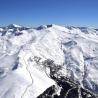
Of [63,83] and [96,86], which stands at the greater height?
[63,83]

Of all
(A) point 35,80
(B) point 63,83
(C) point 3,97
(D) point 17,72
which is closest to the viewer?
(C) point 3,97

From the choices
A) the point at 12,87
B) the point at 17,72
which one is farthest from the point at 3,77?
the point at 12,87

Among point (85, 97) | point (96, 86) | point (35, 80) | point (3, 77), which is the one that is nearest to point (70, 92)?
point (85, 97)

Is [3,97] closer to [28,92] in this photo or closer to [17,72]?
[28,92]

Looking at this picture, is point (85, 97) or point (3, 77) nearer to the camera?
point (85, 97)

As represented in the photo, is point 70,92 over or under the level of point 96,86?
over

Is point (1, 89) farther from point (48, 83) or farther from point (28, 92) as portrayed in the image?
point (48, 83)

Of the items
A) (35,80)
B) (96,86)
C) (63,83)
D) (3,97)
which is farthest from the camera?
(96,86)

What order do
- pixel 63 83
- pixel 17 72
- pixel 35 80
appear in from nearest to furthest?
pixel 63 83, pixel 35 80, pixel 17 72

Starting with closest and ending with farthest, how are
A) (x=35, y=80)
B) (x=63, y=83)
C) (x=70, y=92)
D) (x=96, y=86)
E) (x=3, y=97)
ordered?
1. (x=3, y=97)
2. (x=70, y=92)
3. (x=63, y=83)
4. (x=35, y=80)
5. (x=96, y=86)
